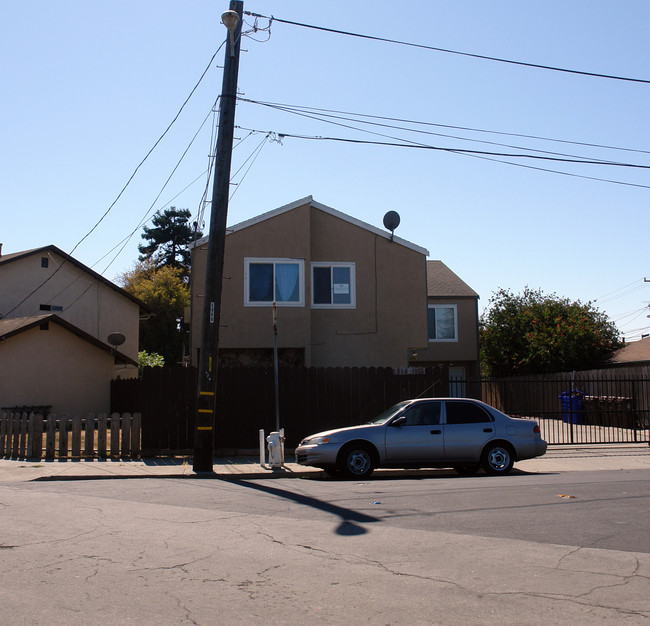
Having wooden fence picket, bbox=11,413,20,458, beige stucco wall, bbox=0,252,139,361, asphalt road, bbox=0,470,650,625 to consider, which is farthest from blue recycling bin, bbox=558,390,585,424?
beige stucco wall, bbox=0,252,139,361

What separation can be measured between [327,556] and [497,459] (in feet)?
25.1

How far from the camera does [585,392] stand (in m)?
24.9

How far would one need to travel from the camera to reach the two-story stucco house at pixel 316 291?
2062 centimetres

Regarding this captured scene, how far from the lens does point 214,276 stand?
14.4 metres

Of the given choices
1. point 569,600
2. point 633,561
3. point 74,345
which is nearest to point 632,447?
point 633,561

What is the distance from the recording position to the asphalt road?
211 inches

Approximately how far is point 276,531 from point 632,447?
13.3m

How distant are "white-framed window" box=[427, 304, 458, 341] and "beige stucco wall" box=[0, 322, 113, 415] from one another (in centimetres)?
1424

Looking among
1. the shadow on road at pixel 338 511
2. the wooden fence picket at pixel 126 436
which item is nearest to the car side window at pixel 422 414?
the shadow on road at pixel 338 511

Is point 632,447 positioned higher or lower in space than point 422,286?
lower

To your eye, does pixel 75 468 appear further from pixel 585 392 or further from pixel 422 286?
pixel 585 392

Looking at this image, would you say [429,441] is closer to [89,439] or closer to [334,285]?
[89,439]

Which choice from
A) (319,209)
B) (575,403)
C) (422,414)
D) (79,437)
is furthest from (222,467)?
(575,403)

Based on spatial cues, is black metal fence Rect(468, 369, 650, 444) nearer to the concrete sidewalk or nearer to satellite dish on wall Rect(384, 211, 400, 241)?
the concrete sidewalk
